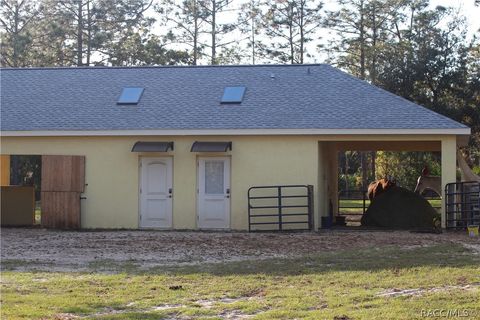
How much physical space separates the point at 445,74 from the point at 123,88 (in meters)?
17.0

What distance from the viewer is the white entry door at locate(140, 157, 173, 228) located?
19953 millimetres

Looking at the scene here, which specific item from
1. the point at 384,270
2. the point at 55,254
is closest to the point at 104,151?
the point at 55,254

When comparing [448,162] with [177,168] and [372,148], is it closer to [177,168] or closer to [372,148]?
[372,148]

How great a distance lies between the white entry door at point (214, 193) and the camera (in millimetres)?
19750

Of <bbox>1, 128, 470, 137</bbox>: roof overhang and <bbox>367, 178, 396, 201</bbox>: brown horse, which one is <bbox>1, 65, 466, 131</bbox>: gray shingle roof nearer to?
<bbox>1, 128, 470, 137</bbox>: roof overhang

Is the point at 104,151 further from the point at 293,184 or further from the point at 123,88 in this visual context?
the point at 293,184

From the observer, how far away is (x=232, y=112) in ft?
65.8

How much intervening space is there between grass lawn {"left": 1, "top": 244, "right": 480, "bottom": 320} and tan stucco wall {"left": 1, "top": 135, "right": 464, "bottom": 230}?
6357 millimetres

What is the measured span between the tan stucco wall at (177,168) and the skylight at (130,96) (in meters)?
1.48

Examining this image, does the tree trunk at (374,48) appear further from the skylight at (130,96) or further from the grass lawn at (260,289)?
the grass lawn at (260,289)

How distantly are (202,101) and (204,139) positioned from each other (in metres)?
1.57

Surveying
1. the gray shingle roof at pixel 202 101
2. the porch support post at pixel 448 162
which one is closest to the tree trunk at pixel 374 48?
the gray shingle roof at pixel 202 101

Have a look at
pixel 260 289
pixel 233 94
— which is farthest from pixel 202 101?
pixel 260 289

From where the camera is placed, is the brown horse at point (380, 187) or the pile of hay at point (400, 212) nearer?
the pile of hay at point (400, 212)
